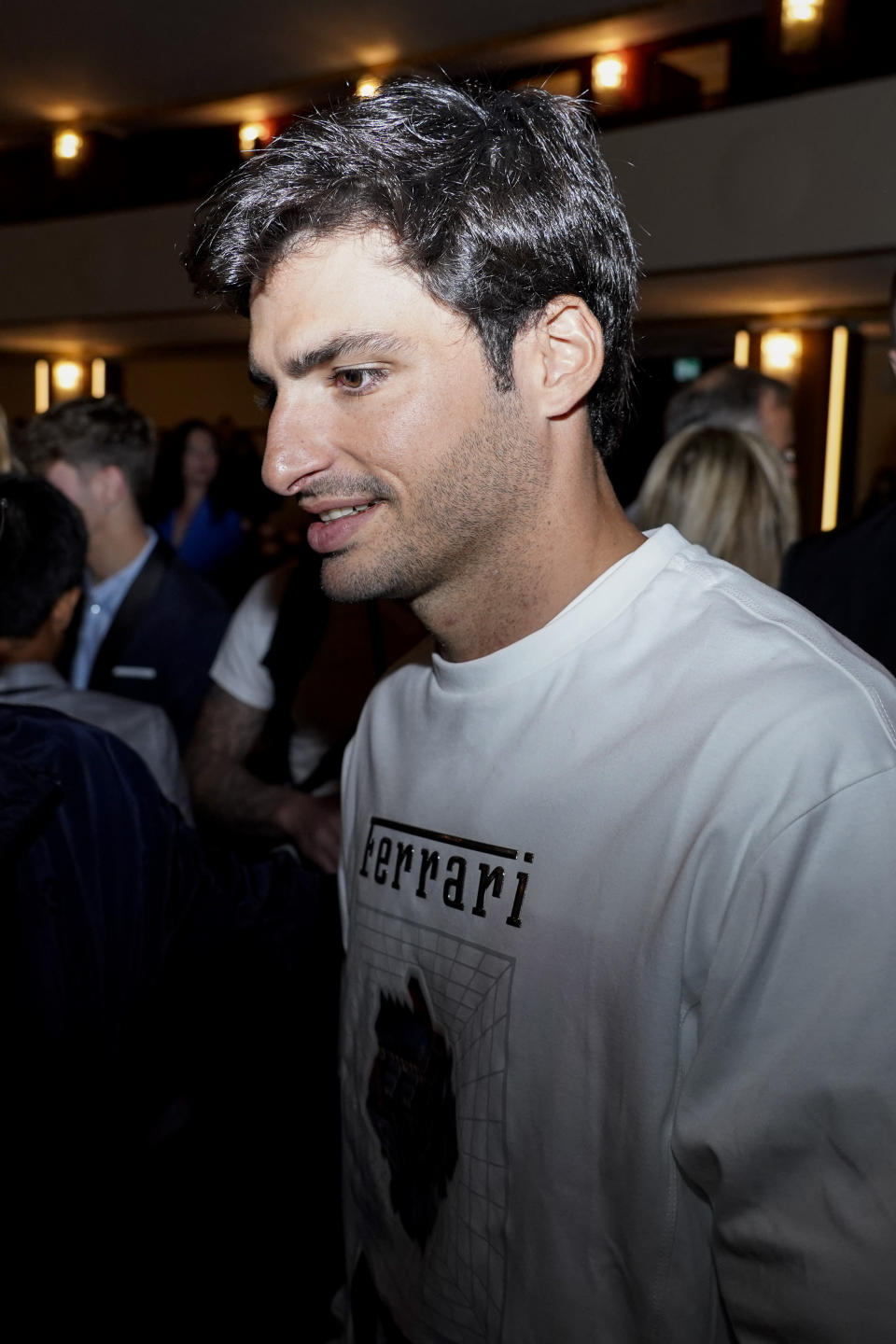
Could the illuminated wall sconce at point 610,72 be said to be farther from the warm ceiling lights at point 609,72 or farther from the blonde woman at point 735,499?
the blonde woman at point 735,499

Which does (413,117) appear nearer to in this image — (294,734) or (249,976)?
(249,976)

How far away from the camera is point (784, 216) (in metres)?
7.02

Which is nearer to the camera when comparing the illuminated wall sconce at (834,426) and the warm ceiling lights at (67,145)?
the illuminated wall sconce at (834,426)

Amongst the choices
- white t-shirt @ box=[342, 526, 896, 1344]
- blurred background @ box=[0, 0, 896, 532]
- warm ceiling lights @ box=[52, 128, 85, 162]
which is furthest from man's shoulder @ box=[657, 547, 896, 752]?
warm ceiling lights @ box=[52, 128, 85, 162]

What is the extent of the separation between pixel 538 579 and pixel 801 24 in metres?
7.73

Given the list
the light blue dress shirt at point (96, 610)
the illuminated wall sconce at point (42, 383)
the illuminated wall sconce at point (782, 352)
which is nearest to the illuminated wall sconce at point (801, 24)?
the illuminated wall sconce at point (782, 352)

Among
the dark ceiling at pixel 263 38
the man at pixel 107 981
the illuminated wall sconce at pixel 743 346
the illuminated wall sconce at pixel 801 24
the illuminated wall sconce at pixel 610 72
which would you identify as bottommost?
the man at pixel 107 981

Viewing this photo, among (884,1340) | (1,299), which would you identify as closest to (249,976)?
(884,1340)

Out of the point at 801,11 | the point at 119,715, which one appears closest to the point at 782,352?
the point at 801,11

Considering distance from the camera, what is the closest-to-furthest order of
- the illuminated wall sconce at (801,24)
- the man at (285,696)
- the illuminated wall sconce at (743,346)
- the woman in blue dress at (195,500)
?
the man at (285,696)
the woman in blue dress at (195,500)
the illuminated wall sconce at (801,24)
the illuminated wall sconce at (743,346)

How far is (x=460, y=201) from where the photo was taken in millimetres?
990

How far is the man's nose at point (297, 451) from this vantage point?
3.37 feet

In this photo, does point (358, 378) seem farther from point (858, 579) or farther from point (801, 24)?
point (801, 24)

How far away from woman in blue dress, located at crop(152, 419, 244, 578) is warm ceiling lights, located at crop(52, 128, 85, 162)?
7.03 meters
